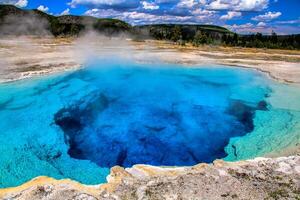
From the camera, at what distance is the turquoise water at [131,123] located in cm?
1055

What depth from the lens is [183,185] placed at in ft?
24.7

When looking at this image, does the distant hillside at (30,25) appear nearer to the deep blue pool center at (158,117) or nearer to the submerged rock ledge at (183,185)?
the deep blue pool center at (158,117)

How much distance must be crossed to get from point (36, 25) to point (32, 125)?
327ft

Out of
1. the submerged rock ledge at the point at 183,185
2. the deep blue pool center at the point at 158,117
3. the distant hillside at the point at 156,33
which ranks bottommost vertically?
the deep blue pool center at the point at 158,117

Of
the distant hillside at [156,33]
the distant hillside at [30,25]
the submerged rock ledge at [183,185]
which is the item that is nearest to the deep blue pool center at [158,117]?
the submerged rock ledge at [183,185]

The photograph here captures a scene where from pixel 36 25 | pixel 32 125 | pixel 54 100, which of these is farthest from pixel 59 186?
pixel 36 25

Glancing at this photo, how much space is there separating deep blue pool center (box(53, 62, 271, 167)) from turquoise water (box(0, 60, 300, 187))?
4 centimetres

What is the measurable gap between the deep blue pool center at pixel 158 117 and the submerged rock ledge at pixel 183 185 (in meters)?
2.33

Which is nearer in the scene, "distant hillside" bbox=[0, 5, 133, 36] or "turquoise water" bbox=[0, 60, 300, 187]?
"turquoise water" bbox=[0, 60, 300, 187]

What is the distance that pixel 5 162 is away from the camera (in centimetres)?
995

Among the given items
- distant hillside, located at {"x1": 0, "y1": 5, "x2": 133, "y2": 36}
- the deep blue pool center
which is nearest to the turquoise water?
the deep blue pool center

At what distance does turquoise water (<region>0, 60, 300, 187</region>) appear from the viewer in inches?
416

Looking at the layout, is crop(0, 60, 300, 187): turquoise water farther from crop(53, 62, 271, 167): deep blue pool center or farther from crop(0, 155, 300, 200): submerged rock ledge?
crop(0, 155, 300, 200): submerged rock ledge

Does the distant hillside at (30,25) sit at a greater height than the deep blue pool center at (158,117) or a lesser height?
greater
